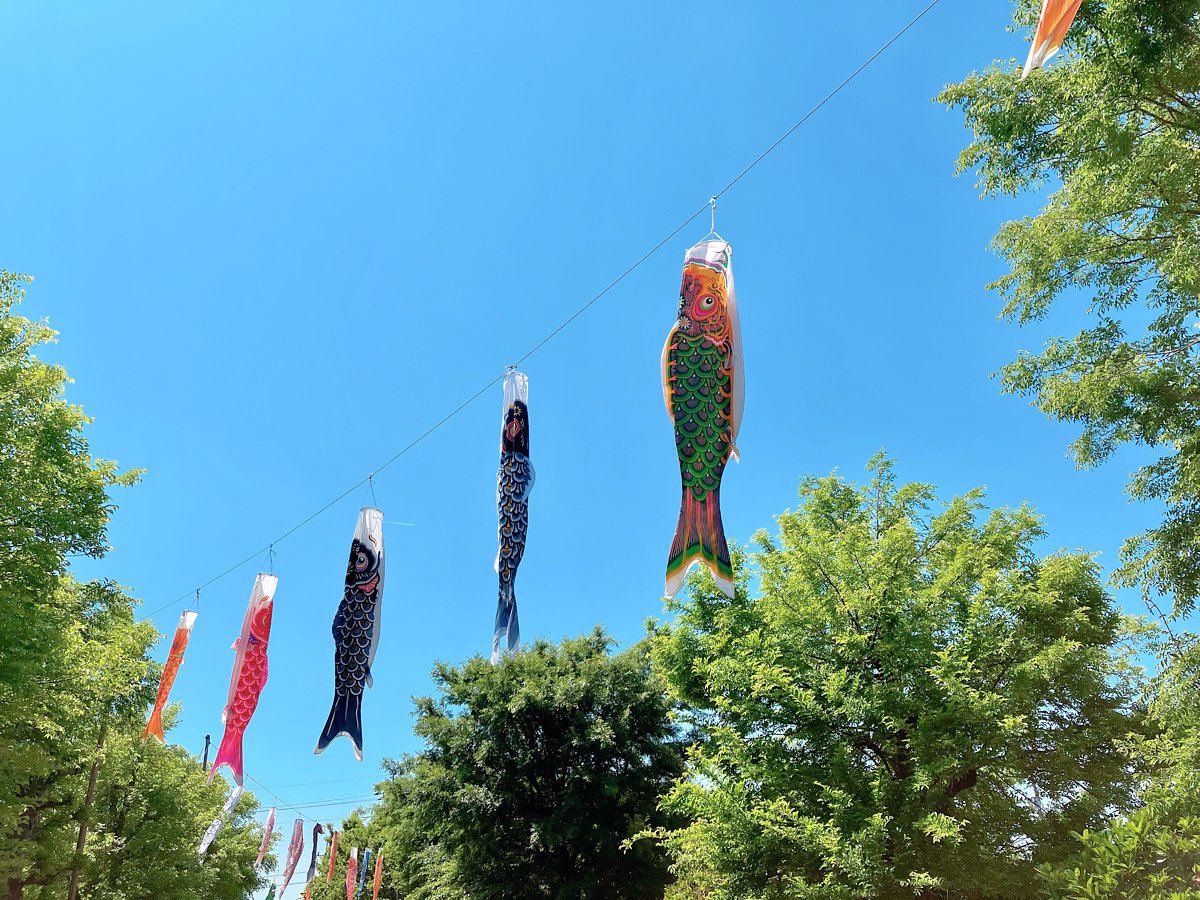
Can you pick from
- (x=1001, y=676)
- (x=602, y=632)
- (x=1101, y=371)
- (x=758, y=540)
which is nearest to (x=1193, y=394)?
(x=1101, y=371)

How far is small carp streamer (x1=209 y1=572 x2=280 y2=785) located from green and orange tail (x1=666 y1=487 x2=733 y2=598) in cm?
846

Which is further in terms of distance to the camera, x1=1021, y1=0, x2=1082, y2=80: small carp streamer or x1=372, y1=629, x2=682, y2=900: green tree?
x1=372, y1=629, x2=682, y2=900: green tree

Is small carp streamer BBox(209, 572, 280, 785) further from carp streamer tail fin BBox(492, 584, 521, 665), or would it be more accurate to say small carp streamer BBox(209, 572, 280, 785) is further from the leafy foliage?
carp streamer tail fin BBox(492, 584, 521, 665)

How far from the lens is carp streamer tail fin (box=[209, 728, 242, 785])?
12547 mm

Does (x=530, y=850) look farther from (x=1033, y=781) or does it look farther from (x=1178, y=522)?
(x=1178, y=522)

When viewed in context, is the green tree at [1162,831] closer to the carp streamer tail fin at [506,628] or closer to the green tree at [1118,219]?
the green tree at [1118,219]

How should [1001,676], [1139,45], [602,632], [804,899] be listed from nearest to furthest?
[1139,45] < [804,899] < [1001,676] < [602,632]

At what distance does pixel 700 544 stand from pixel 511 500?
2.97m

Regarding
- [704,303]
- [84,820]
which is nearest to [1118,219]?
[704,303]

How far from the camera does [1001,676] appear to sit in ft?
38.3

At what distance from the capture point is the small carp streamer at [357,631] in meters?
10.3

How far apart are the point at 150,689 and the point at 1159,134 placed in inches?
724

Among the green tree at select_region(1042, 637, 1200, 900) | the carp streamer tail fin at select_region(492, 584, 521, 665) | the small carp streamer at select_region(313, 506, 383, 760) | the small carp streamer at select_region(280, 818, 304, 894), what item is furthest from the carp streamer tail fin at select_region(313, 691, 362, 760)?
the small carp streamer at select_region(280, 818, 304, 894)

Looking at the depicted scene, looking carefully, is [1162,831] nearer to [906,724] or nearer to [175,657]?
[906,724]
